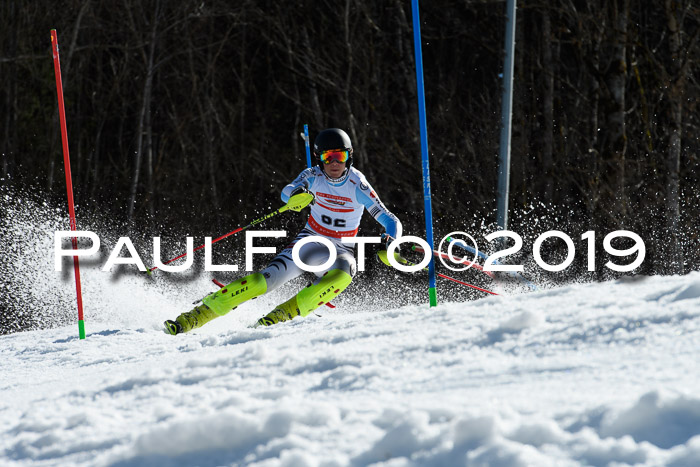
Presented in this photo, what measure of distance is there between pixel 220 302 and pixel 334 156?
1349mm

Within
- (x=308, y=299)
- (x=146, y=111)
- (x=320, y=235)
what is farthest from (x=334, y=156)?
(x=146, y=111)

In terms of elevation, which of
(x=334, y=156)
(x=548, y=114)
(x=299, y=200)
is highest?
(x=548, y=114)

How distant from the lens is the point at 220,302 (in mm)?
5664

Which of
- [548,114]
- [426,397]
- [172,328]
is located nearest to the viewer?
[426,397]

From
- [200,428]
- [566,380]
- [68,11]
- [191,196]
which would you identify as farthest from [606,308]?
[68,11]

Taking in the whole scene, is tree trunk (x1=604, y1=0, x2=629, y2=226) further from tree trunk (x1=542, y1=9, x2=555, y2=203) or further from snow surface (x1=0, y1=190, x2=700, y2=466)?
snow surface (x1=0, y1=190, x2=700, y2=466)

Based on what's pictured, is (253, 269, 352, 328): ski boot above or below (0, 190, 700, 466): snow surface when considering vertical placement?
below

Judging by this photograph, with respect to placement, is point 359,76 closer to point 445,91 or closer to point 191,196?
point 445,91

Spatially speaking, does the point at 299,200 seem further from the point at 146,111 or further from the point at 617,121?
the point at 146,111

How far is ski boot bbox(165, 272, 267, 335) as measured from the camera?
5648 millimetres

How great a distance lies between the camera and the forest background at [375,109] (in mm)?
12375

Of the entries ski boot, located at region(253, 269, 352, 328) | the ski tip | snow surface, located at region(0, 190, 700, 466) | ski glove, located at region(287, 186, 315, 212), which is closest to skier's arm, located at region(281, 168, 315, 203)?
ski glove, located at region(287, 186, 315, 212)

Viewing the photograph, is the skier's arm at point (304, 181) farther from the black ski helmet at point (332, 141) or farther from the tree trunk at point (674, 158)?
the tree trunk at point (674, 158)

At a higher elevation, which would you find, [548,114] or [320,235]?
[548,114]
